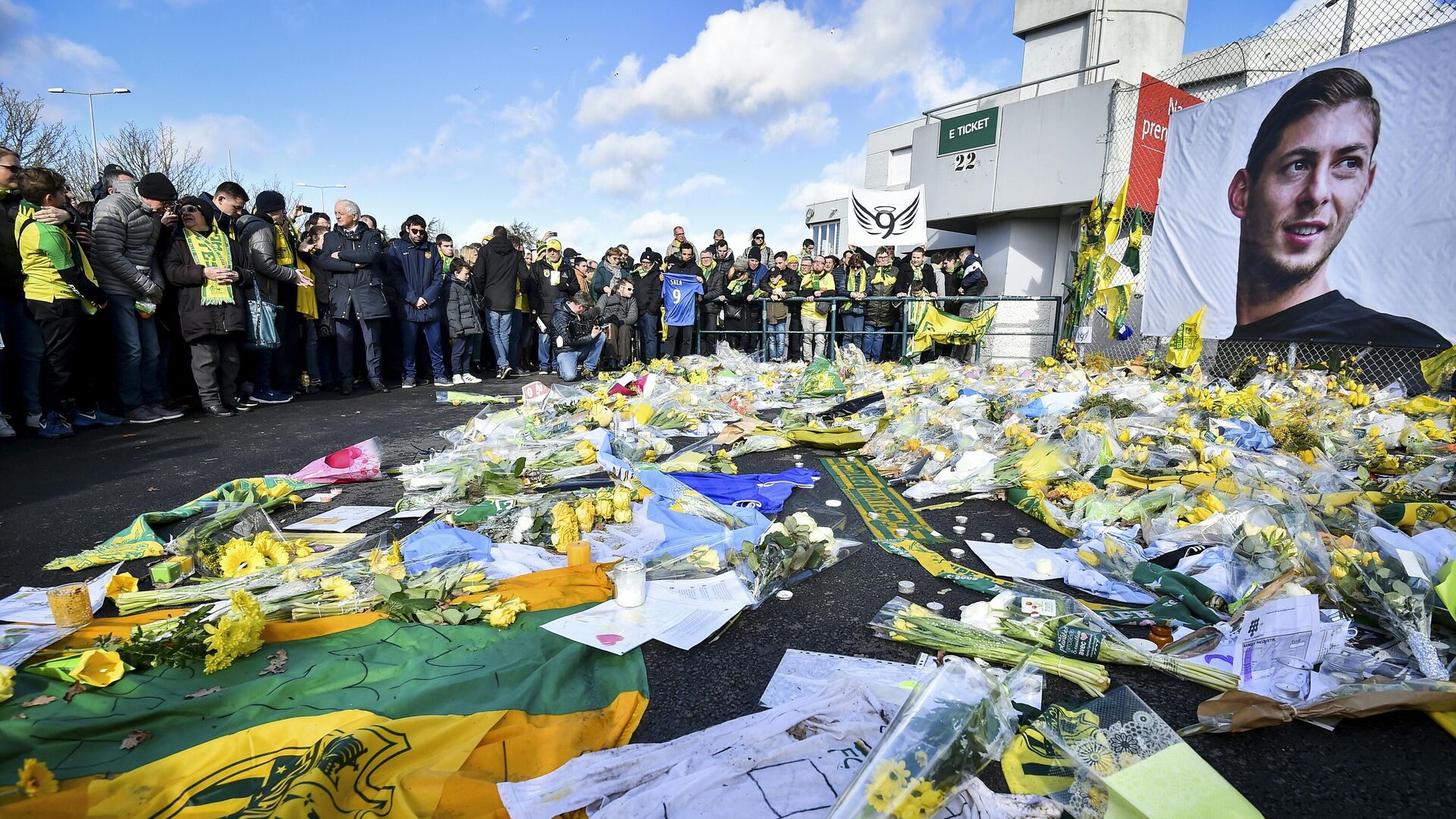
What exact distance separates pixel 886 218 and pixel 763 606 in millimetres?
10617

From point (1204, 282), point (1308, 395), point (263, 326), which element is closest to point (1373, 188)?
point (1204, 282)

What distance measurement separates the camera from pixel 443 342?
10484 millimetres

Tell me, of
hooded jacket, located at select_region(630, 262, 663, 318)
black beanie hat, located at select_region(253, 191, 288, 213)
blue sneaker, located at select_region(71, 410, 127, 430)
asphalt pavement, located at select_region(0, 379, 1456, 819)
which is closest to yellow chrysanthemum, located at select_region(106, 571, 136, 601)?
asphalt pavement, located at select_region(0, 379, 1456, 819)

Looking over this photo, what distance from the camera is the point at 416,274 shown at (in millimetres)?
8547

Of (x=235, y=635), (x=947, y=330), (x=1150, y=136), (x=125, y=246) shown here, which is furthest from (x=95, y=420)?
(x=1150, y=136)

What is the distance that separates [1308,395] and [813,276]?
679 centimetres

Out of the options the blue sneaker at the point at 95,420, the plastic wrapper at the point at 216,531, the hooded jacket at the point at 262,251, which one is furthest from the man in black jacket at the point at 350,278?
the plastic wrapper at the point at 216,531

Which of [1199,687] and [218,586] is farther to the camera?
[218,586]

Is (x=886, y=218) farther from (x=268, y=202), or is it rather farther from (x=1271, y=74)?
(x=268, y=202)

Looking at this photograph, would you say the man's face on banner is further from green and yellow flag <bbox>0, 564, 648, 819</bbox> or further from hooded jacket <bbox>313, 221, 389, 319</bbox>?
hooded jacket <bbox>313, 221, 389, 319</bbox>

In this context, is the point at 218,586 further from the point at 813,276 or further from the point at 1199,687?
the point at 813,276

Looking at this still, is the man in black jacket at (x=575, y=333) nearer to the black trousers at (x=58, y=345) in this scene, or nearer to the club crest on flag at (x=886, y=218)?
the club crest on flag at (x=886, y=218)

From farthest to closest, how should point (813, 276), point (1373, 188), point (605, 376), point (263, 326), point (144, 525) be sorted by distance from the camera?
1. point (813, 276)
2. point (605, 376)
3. point (1373, 188)
4. point (263, 326)
5. point (144, 525)

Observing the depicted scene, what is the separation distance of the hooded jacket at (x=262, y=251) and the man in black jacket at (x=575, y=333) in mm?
3517
